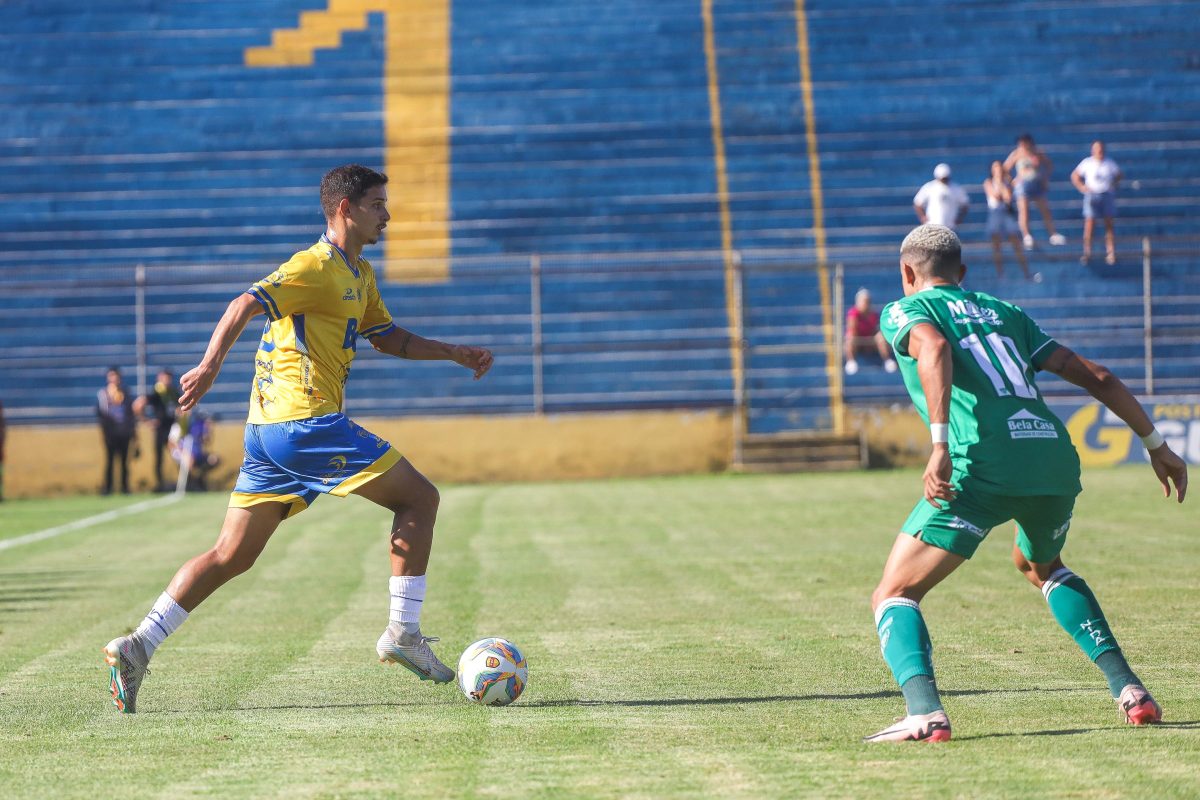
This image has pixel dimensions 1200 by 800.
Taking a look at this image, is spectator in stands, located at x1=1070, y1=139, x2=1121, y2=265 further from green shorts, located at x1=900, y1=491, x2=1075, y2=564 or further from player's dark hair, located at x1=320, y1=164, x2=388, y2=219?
green shorts, located at x1=900, y1=491, x2=1075, y2=564

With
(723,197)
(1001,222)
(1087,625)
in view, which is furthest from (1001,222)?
(1087,625)

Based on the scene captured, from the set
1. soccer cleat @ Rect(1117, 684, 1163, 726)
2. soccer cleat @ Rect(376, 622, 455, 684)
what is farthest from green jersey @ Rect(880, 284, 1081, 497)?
soccer cleat @ Rect(376, 622, 455, 684)

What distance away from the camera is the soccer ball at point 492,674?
21.4 feet

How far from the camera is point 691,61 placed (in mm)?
28266

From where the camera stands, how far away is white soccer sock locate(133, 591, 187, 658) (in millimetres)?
6633

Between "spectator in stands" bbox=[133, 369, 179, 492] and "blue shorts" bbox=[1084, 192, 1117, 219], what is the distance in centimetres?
1450

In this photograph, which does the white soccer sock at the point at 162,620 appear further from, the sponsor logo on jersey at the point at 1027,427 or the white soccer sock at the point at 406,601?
the sponsor logo on jersey at the point at 1027,427

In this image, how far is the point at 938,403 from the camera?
212 inches

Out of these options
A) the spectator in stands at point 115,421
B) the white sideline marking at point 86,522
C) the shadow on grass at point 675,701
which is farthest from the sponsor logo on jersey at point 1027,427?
the spectator in stands at point 115,421

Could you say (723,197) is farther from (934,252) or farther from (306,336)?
(934,252)

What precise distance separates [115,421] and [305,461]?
60.9ft

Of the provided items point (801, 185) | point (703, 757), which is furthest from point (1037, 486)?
point (801, 185)

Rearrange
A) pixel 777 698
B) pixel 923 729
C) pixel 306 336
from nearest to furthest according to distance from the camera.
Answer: pixel 923 729
pixel 777 698
pixel 306 336

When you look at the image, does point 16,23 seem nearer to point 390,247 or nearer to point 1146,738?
point 390,247
